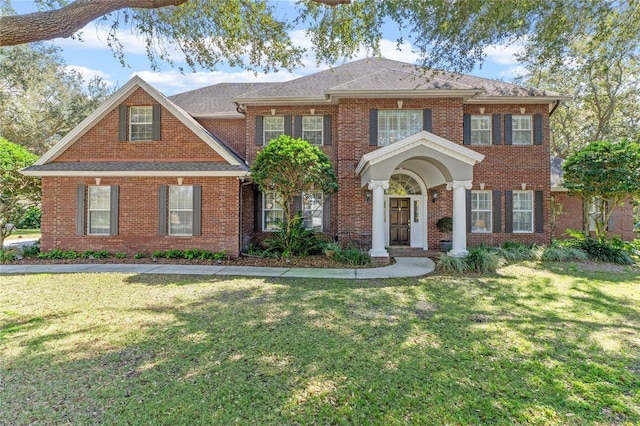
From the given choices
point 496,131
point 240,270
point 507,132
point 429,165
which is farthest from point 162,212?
point 507,132

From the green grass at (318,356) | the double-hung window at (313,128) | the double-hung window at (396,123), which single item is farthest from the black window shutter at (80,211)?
the double-hung window at (396,123)

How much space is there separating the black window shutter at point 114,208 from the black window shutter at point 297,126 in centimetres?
680

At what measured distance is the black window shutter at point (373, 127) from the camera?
1206 centimetres

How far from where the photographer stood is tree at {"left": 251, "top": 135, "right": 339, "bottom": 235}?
9742 millimetres

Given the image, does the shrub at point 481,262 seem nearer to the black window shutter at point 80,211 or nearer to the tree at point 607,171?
the tree at point 607,171

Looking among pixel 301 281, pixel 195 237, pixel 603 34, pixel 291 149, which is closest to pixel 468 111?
pixel 603 34

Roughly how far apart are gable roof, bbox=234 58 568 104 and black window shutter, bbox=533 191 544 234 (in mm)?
3724

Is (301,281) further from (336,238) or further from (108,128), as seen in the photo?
(108,128)

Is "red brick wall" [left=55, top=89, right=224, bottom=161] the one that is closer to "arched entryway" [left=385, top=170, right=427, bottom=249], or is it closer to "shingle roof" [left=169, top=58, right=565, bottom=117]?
"shingle roof" [left=169, top=58, right=565, bottom=117]

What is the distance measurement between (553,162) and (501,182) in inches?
280

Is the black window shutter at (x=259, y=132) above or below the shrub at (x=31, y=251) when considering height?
above

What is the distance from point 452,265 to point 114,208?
1151 centimetres

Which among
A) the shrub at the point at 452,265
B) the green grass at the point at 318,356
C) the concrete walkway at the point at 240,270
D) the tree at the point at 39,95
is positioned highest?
the tree at the point at 39,95

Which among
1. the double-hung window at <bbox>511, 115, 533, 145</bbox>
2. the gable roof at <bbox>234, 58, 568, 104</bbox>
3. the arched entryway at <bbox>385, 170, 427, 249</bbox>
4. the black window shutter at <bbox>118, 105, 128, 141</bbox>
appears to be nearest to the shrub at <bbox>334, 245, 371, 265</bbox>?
the arched entryway at <bbox>385, 170, 427, 249</bbox>
